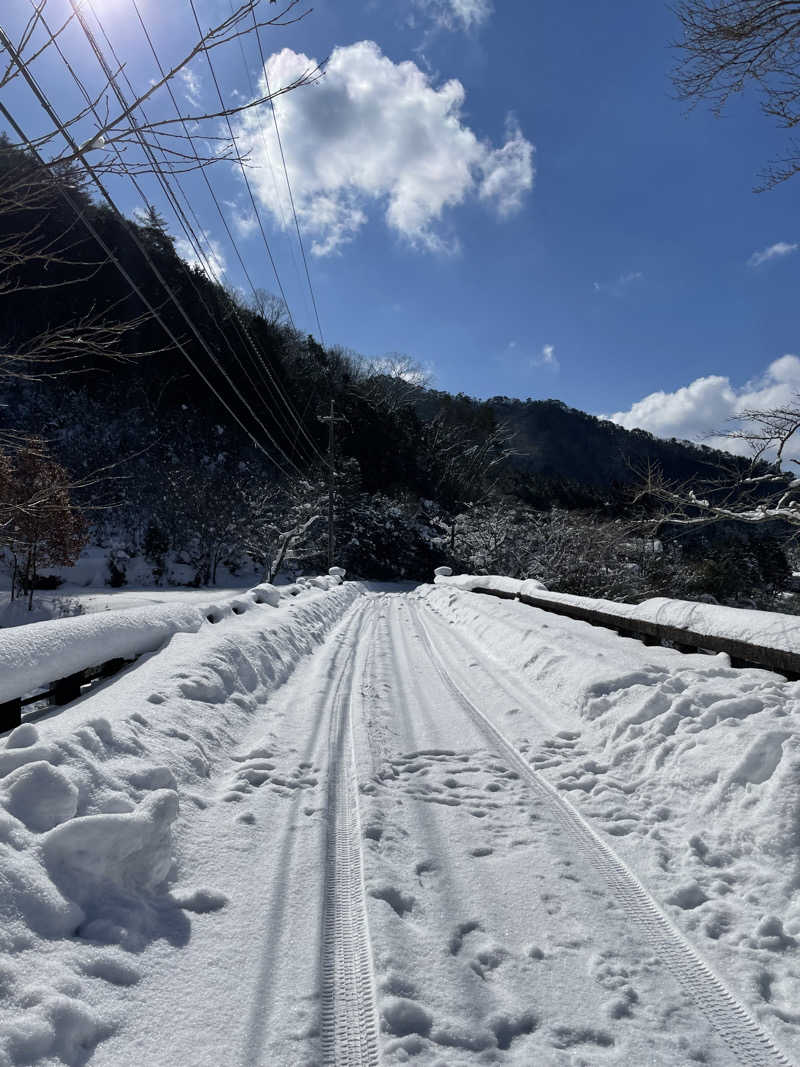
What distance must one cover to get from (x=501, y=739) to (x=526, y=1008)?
102 inches

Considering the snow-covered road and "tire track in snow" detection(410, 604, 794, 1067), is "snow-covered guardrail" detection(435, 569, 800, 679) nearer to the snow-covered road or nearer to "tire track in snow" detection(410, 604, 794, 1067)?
the snow-covered road

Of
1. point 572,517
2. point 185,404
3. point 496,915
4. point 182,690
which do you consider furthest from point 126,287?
point 496,915

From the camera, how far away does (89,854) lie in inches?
85.3

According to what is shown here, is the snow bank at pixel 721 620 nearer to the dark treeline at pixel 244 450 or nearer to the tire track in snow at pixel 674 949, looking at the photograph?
the tire track in snow at pixel 674 949

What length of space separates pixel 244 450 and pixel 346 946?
40.8 m

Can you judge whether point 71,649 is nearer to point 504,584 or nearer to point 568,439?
point 504,584

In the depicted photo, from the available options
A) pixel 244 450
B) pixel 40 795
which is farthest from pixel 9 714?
pixel 244 450

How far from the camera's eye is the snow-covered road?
1.64m

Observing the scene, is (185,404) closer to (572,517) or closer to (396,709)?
(572,517)

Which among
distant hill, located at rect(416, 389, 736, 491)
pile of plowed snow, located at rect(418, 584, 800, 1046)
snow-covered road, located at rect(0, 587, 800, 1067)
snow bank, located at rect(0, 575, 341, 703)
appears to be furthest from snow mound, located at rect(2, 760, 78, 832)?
distant hill, located at rect(416, 389, 736, 491)

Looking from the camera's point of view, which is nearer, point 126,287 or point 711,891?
point 711,891

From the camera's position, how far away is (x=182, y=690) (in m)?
4.25

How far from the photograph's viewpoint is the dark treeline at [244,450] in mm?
27797

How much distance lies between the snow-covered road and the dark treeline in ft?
29.6
